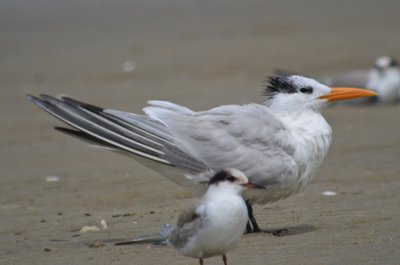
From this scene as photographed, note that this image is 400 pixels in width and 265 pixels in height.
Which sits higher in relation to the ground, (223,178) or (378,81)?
(378,81)

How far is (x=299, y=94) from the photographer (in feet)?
20.7

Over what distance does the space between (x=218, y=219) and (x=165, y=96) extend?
7.14 m

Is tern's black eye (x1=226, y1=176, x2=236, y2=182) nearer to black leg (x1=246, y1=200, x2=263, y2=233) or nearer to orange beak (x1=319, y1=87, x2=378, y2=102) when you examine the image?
black leg (x1=246, y1=200, x2=263, y2=233)

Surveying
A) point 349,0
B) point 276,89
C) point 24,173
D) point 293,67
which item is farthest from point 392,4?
point 276,89

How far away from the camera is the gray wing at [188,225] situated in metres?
4.68

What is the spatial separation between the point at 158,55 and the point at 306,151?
859 cm

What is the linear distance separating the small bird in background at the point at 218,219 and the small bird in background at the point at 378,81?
689 centimetres

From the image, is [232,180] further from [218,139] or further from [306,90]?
[306,90]

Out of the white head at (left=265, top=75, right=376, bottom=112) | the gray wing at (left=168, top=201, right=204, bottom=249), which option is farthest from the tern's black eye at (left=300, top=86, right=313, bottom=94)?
the gray wing at (left=168, top=201, right=204, bottom=249)

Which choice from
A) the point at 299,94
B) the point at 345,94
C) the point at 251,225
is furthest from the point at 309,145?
the point at 251,225

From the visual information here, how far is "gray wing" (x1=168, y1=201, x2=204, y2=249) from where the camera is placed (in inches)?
184

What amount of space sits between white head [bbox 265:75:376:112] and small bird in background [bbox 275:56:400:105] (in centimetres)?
507

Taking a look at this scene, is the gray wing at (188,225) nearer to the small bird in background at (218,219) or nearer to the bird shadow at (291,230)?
the small bird in background at (218,219)

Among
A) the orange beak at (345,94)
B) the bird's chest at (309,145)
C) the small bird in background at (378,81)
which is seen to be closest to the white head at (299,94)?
the orange beak at (345,94)
